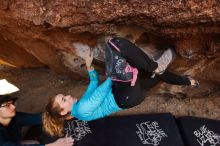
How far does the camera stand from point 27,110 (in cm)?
438

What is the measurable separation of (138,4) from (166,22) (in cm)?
31

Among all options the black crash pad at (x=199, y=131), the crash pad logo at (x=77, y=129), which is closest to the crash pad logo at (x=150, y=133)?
the black crash pad at (x=199, y=131)

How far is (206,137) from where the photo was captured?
3.69 m

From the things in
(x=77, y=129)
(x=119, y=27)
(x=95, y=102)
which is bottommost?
(x=77, y=129)

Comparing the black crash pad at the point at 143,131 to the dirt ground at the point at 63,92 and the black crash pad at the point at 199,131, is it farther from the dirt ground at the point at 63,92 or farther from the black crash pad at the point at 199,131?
the dirt ground at the point at 63,92

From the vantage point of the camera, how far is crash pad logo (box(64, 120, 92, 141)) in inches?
151

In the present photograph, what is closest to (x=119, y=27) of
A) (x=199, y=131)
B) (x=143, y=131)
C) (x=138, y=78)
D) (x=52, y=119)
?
(x=138, y=78)

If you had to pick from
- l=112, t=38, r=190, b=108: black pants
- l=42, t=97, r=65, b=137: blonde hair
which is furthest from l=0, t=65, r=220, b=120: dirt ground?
l=42, t=97, r=65, b=137: blonde hair

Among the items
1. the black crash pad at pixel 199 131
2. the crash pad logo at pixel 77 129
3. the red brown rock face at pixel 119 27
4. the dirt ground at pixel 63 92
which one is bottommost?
the crash pad logo at pixel 77 129

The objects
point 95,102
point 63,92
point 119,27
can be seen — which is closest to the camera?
point 95,102

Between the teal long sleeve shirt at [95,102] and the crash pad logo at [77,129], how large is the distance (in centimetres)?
69

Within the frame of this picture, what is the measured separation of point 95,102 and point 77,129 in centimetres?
101

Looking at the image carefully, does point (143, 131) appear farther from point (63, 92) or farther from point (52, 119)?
point (63, 92)

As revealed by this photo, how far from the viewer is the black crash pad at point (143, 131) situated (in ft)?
12.2
